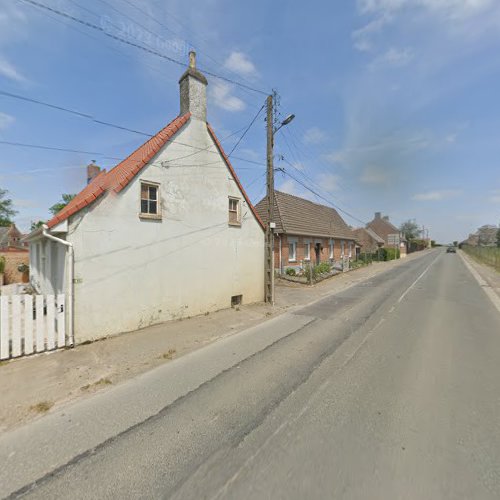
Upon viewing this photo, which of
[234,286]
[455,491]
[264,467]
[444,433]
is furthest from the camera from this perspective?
[234,286]

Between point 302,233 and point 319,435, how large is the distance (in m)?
18.2

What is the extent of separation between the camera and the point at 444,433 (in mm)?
3154

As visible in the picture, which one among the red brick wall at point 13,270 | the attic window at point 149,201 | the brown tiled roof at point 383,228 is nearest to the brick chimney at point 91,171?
the red brick wall at point 13,270

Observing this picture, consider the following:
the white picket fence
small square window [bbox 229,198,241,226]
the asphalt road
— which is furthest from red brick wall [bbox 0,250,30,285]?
the asphalt road

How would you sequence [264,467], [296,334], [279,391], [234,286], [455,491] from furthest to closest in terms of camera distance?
1. [234,286]
2. [296,334]
3. [279,391]
4. [264,467]
5. [455,491]

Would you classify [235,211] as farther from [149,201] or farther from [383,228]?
[383,228]

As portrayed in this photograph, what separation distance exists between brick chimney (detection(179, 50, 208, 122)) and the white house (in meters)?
→ 0.04

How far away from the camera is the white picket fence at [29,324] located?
5.33 metres

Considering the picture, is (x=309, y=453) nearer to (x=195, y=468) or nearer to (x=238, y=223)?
(x=195, y=468)

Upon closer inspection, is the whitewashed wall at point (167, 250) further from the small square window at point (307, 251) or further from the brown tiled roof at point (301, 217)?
the small square window at point (307, 251)

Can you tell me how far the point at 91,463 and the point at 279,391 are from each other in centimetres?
252

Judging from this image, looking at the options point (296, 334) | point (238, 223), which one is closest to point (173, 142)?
point (238, 223)

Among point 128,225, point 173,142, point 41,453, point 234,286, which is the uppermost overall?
point 173,142

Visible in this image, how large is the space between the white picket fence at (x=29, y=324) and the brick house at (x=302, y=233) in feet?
39.0
